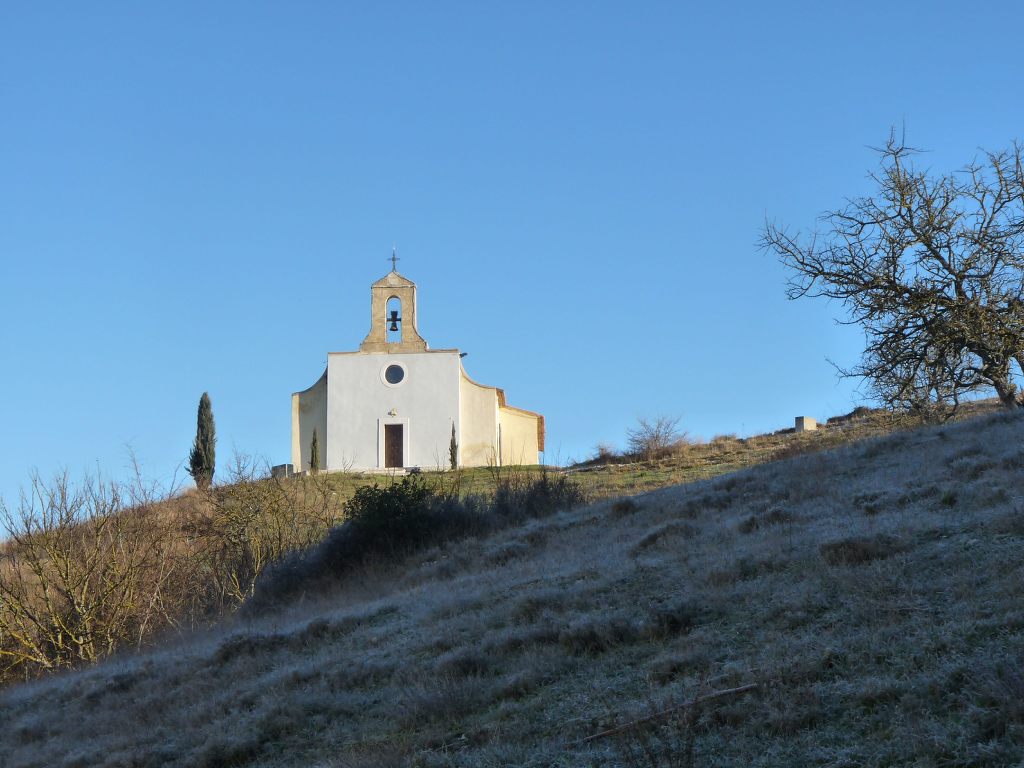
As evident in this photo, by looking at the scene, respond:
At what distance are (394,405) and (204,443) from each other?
10431mm

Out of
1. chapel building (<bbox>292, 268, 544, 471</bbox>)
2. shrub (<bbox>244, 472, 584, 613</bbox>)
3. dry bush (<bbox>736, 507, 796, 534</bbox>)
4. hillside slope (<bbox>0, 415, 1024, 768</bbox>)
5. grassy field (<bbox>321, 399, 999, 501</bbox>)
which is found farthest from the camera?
chapel building (<bbox>292, 268, 544, 471</bbox>)

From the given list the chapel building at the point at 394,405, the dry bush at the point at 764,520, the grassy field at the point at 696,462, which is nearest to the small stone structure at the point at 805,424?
the grassy field at the point at 696,462

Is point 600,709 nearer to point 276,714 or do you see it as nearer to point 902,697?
point 902,697

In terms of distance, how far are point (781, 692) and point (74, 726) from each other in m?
7.59

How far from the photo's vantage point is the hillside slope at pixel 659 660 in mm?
6418

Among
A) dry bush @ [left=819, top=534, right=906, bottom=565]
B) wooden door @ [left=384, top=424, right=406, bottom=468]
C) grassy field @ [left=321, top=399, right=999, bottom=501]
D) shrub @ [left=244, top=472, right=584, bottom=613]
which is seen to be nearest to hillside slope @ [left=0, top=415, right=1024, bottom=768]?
dry bush @ [left=819, top=534, right=906, bottom=565]

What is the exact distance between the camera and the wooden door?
5362 centimetres

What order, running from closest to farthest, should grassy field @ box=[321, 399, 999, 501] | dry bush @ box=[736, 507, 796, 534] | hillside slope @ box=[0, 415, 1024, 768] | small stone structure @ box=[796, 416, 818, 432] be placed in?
1. hillside slope @ box=[0, 415, 1024, 768]
2. dry bush @ box=[736, 507, 796, 534]
3. grassy field @ box=[321, 399, 999, 501]
4. small stone structure @ box=[796, 416, 818, 432]

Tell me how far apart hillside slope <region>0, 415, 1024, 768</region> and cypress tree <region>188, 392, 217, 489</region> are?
30970 millimetres

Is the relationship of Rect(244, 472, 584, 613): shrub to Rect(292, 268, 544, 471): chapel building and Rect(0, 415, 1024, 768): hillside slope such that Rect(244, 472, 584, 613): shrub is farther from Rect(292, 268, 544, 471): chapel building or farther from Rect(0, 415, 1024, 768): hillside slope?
Rect(292, 268, 544, 471): chapel building

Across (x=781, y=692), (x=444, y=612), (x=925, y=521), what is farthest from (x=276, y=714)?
(x=925, y=521)

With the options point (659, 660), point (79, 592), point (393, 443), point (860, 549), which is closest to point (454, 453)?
point (393, 443)

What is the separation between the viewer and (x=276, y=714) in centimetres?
930

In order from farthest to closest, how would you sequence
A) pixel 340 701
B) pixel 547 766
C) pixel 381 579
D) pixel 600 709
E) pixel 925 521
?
pixel 381 579
pixel 925 521
pixel 340 701
pixel 600 709
pixel 547 766
